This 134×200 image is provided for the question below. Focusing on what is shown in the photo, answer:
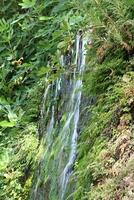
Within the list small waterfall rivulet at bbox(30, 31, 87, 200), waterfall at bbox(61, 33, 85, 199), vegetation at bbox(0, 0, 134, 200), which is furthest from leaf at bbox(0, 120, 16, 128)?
waterfall at bbox(61, 33, 85, 199)

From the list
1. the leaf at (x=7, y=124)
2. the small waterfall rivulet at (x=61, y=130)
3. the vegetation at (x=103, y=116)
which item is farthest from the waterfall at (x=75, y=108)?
the leaf at (x=7, y=124)

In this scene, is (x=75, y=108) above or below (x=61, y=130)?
above

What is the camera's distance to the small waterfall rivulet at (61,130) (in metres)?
2.74

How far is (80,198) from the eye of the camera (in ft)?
6.67

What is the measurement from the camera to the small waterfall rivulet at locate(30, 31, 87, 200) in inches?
108

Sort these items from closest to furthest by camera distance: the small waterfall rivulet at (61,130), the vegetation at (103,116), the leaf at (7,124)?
1. the vegetation at (103,116)
2. the small waterfall rivulet at (61,130)
3. the leaf at (7,124)

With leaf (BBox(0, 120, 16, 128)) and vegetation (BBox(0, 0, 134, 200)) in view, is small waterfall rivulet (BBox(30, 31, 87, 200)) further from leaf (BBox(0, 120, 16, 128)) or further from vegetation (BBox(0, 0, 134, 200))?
leaf (BBox(0, 120, 16, 128))

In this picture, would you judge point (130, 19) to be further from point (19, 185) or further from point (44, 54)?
point (44, 54)

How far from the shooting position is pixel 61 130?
3.11 meters

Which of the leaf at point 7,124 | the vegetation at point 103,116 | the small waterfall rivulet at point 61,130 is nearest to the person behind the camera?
the vegetation at point 103,116

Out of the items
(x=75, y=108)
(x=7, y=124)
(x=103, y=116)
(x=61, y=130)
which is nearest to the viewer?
(x=103, y=116)

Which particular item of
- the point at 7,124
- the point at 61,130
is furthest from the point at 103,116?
the point at 7,124

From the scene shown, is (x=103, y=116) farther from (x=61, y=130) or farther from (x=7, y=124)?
(x=7, y=124)

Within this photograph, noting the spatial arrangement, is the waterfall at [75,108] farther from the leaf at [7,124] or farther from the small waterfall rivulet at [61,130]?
the leaf at [7,124]
